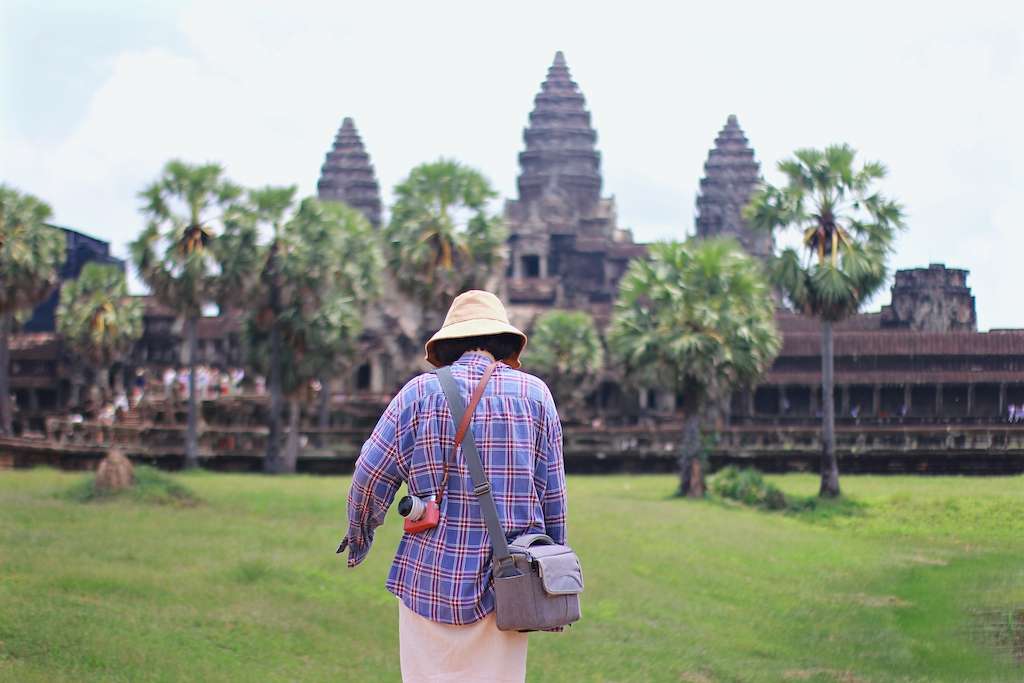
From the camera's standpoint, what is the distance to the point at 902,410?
96.8 feet

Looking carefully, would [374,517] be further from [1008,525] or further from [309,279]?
[309,279]

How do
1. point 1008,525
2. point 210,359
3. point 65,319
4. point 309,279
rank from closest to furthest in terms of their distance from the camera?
point 1008,525, point 309,279, point 65,319, point 210,359

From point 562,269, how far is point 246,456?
39454 millimetres

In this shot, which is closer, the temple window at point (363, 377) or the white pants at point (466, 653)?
the white pants at point (466, 653)

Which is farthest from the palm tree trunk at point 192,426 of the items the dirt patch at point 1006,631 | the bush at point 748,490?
the dirt patch at point 1006,631

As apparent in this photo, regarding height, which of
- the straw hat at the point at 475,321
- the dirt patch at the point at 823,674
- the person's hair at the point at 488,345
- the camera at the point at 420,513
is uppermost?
the straw hat at the point at 475,321

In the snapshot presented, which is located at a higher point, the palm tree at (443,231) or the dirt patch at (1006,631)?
the palm tree at (443,231)

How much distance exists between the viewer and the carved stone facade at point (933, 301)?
59.4 feet

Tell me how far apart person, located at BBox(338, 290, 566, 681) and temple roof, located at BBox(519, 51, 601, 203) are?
255 feet

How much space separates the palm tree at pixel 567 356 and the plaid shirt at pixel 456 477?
4747 centimetres

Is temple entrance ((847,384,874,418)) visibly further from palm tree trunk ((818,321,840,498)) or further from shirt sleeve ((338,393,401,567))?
shirt sleeve ((338,393,401,567))

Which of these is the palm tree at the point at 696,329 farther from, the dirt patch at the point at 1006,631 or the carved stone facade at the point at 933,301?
the dirt patch at the point at 1006,631

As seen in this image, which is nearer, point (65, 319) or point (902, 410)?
point (902, 410)

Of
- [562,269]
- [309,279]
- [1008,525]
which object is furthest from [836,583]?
[562,269]
